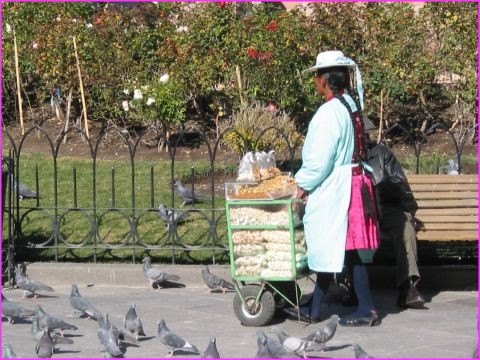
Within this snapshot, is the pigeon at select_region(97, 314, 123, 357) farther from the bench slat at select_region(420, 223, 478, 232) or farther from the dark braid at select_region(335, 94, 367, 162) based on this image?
the bench slat at select_region(420, 223, 478, 232)

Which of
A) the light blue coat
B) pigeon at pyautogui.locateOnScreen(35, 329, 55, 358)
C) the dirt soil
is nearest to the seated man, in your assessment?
the light blue coat

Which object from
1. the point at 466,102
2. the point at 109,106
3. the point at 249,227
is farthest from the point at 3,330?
the point at 466,102

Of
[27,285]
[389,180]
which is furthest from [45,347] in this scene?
[389,180]

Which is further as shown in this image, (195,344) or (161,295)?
(161,295)

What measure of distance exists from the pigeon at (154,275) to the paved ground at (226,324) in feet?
0.36

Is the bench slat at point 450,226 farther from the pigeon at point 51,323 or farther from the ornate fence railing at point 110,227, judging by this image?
the pigeon at point 51,323

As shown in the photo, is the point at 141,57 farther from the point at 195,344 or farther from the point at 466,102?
the point at 195,344

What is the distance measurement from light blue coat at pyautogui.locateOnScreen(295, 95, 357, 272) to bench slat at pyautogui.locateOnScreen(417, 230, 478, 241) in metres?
1.15

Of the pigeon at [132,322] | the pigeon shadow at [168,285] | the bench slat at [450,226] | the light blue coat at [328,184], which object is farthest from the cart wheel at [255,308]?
the bench slat at [450,226]

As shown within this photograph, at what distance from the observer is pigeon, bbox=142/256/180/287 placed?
8180 millimetres

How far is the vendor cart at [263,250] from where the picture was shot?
22.8 feet

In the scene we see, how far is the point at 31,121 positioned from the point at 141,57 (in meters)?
2.32

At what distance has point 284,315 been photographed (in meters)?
7.35

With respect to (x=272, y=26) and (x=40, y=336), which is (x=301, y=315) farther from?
(x=272, y=26)
